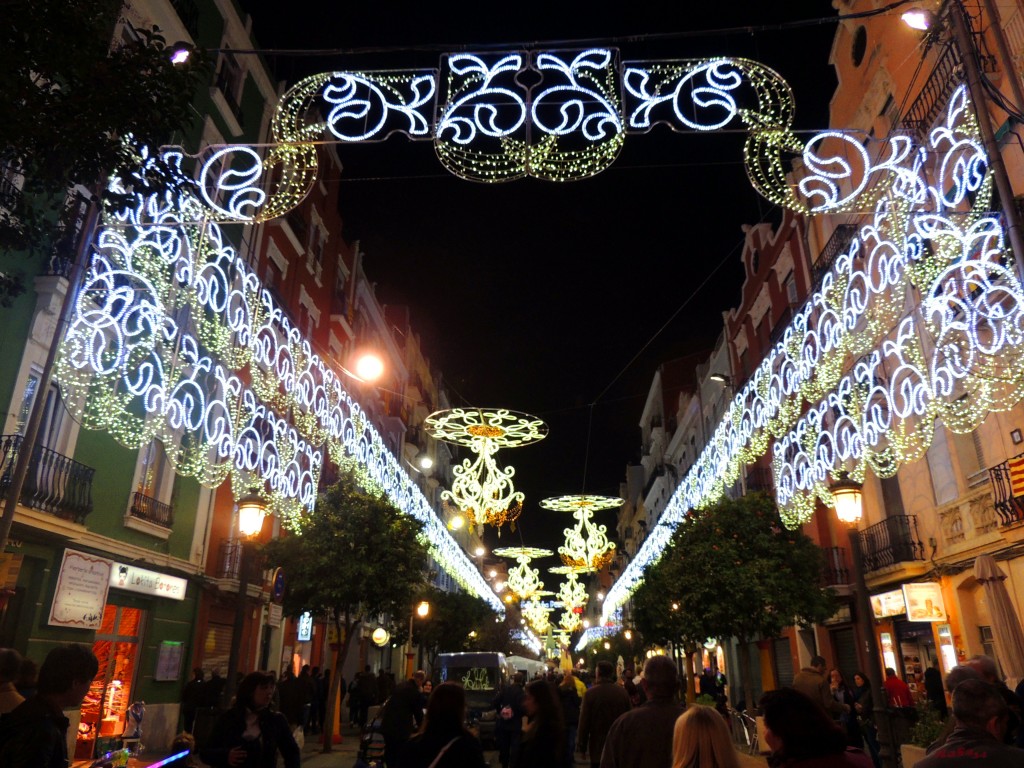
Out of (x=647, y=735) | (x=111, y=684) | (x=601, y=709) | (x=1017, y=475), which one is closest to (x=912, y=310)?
(x=1017, y=475)

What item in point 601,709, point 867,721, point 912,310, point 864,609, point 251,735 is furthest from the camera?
point 867,721

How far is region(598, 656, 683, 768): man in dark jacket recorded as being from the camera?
504cm

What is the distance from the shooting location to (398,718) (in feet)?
28.1

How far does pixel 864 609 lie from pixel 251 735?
9.04m

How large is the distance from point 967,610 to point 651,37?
14.1 m

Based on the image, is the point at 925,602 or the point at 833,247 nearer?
the point at 925,602

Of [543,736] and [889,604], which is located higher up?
[889,604]

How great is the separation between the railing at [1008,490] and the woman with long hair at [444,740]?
11.6 m

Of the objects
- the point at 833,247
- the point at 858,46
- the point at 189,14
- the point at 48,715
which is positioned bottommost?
the point at 48,715

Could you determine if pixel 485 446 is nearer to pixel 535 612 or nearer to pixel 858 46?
pixel 858 46

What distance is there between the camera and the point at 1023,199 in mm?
11383

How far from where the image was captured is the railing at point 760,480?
30.8 meters

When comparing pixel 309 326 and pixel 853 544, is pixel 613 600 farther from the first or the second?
pixel 853 544

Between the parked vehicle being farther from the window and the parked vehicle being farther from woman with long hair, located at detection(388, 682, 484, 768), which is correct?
the window
